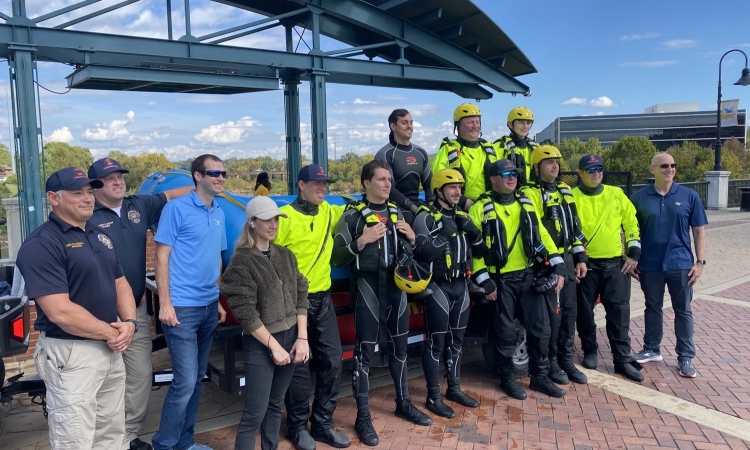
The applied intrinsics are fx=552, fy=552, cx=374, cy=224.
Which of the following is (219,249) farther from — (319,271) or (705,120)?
(705,120)

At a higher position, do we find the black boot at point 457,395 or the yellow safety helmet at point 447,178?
the yellow safety helmet at point 447,178

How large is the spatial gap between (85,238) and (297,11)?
6988mm

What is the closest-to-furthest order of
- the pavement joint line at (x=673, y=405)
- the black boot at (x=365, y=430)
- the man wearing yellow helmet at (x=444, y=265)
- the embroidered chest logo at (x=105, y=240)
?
the embroidered chest logo at (x=105, y=240) < the black boot at (x=365, y=430) < the pavement joint line at (x=673, y=405) < the man wearing yellow helmet at (x=444, y=265)

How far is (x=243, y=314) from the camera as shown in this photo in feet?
10.9

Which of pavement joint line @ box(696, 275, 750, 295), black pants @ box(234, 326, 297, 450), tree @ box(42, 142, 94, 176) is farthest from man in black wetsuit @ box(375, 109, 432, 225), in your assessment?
pavement joint line @ box(696, 275, 750, 295)

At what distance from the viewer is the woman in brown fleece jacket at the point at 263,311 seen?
3.34 meters

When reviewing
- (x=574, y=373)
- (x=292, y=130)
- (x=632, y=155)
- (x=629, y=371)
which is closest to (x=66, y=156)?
(x=292, y=130)

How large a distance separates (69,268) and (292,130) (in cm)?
752

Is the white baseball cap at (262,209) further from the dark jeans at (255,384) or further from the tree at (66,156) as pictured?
the tree at (66,156)

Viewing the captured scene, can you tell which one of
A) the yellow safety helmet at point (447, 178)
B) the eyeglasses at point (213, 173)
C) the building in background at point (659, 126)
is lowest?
the yellow safety helmet at point (447, 178)

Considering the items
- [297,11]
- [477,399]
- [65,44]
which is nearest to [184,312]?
[477,399]

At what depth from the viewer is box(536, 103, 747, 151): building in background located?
93.9 m

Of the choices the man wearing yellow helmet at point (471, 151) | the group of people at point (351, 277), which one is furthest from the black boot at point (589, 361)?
the man wearing yellow helmet at point (471, 151)

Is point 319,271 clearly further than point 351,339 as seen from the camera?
No
